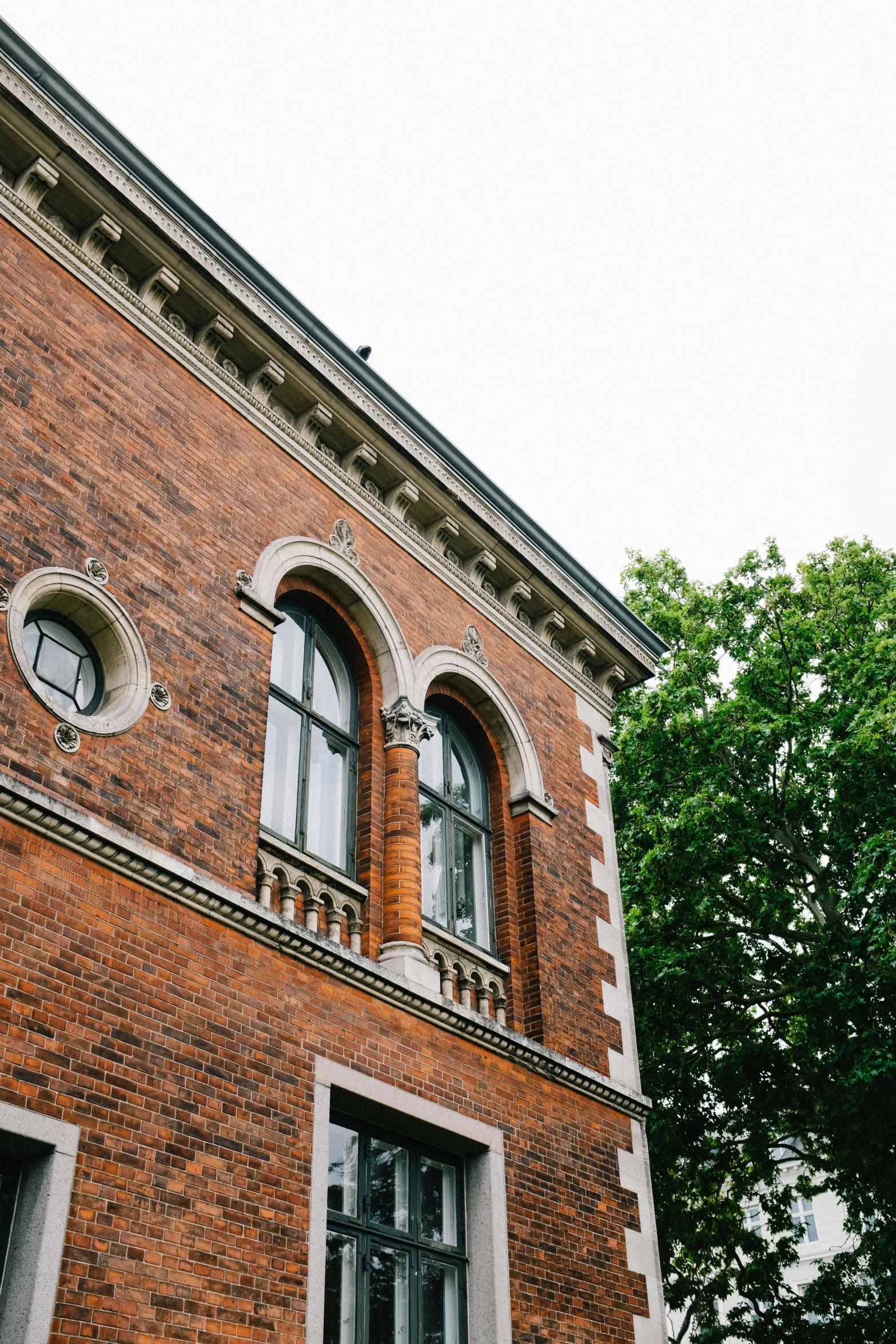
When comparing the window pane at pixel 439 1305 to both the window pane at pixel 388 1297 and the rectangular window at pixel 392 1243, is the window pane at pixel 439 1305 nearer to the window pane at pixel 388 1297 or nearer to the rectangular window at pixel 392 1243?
the rectangular window at pixel 392 1243

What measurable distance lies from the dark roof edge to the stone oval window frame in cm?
367

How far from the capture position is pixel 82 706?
838cm

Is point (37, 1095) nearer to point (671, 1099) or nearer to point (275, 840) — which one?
point (275, 840)

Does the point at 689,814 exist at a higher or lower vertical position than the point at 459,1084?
higher

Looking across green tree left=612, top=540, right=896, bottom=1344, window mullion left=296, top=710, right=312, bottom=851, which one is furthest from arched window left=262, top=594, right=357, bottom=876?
green tree left=612, top=540, right=896, bottom=1344

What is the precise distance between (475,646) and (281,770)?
3203 millimetres

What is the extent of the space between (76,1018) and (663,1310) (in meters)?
6.45

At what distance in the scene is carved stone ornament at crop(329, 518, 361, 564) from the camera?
36.6ft

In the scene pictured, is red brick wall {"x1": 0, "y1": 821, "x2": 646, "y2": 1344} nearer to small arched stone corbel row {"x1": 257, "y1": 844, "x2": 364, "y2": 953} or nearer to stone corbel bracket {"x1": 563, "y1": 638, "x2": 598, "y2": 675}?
small arched stone corbel row {"x1": 257, "y1": 844, "x2": 364, "y2": 953}

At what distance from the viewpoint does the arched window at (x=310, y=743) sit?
9.81 meters

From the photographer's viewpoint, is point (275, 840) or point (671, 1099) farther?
point (671, 1099)

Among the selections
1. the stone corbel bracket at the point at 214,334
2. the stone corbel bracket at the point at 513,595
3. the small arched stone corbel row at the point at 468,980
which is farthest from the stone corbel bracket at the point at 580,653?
the stone corbel bracket at the point at 214,334

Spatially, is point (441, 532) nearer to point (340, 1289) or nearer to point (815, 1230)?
point (340, 1289)

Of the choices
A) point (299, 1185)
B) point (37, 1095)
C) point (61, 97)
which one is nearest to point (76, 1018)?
point (37, 1095)
